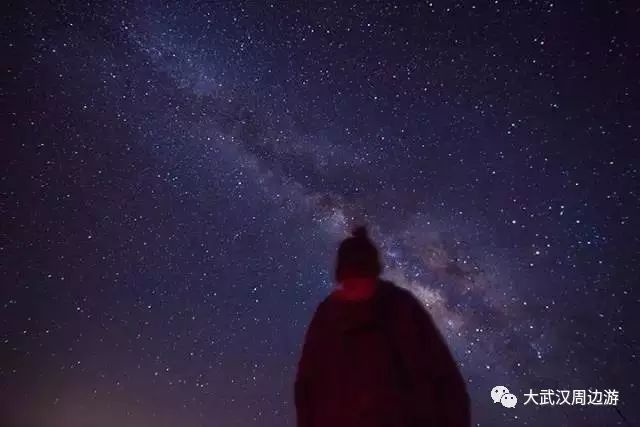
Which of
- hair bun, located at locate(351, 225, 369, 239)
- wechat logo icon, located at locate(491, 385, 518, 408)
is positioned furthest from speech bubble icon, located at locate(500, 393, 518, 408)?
hair bun, located at locate(351, 225, 369, 239)

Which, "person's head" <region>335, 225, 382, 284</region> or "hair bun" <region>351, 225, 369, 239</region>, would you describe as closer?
"person's head" <region>335, 225, 382, 284</region>

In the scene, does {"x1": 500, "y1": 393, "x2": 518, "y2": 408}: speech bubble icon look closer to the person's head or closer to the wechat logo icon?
the wechat logo icon

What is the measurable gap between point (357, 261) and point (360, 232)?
0.23 metres

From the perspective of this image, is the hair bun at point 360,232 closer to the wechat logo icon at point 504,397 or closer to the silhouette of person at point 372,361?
the silhouette of person at point 372,361

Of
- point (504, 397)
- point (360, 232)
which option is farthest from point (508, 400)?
point (360, 232)

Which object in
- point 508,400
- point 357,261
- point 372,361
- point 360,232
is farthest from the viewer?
point 508,400

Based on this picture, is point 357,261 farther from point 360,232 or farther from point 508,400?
point 508,400

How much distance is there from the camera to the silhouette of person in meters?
2.14

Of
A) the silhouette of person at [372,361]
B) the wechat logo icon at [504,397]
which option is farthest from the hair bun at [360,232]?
the wechat logo icon at [504,397]

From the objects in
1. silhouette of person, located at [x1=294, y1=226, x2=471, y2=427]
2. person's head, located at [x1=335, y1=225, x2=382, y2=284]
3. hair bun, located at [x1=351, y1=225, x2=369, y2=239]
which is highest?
hair bun, located at [x1=351, y1=225, x2=369, y2=239]

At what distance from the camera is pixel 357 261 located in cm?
245

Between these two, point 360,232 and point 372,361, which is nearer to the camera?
point 372,361

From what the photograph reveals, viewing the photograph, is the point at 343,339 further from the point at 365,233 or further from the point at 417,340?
the point at 365,233

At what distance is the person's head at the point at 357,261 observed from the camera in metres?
2.44
